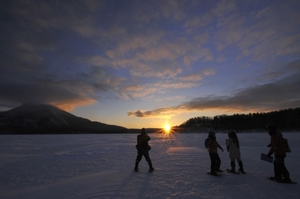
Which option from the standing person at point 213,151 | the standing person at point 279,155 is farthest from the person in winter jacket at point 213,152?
the standing person at point 279,155

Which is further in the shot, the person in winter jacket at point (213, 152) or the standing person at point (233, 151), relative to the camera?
the standing person at point (233, 151)

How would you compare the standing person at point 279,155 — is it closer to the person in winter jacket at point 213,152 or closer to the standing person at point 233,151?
the standing person at point 233,151

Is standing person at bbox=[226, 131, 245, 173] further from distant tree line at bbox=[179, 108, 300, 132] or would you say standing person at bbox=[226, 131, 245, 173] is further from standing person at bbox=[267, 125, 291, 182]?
distant tree line at bbox=[179, 108, 300, 132]

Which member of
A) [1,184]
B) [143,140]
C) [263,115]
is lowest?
[1,184]

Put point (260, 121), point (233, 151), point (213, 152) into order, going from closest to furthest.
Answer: point (213, 152)
point (233, 151)
point (260, 121)

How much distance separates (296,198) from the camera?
4648mm

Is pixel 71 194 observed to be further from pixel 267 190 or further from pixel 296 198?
pixel 296 198

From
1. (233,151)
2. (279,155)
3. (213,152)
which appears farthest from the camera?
(233,151)

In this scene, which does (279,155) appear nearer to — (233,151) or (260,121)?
(233,151)

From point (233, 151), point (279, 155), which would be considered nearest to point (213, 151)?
point (233, 151)

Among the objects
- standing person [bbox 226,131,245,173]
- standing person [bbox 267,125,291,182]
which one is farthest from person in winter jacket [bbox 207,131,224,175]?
standing person [bbox 267,125,291,182]

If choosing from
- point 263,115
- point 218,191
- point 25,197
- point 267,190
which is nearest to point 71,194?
point 25,197

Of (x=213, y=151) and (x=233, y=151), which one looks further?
(x=233, y=151)

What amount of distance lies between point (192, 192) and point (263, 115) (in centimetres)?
13481
